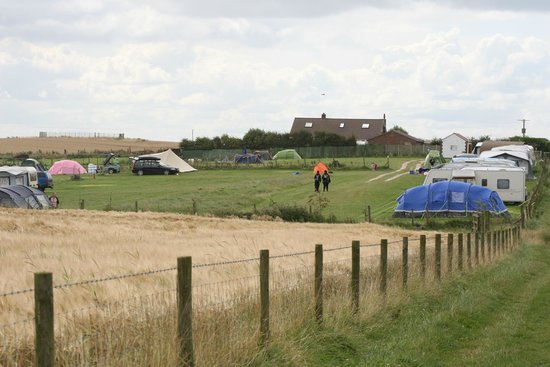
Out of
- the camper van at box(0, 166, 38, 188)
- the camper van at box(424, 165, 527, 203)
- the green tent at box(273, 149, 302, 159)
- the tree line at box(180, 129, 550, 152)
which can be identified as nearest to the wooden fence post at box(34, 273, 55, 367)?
the camper van at box(0, 166, 38, 188)

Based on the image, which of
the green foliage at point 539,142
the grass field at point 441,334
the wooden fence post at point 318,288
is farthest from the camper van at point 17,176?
the green foliage at point 539,142

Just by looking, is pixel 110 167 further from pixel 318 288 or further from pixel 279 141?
pixel 318 288

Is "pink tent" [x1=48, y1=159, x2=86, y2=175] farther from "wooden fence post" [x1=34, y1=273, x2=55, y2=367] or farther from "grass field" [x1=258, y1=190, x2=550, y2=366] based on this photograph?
"wooden fence post" [x1=34, y1=273, x2=55, y2=367]

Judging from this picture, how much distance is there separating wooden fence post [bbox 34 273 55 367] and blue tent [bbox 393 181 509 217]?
50.2 m

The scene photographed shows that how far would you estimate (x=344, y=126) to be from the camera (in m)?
168

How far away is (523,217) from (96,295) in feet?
124

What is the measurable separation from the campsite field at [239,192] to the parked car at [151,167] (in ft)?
6.39

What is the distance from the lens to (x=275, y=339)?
10773 mm

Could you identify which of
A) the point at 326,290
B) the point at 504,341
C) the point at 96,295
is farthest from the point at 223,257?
the point at 96,295

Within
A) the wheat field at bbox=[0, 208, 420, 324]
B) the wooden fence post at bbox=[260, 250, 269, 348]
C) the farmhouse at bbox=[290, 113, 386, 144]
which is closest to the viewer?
the wooden fence post at bbox=[260, 250, 269, 348]

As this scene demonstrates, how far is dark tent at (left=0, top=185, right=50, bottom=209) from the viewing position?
46219 millimetres

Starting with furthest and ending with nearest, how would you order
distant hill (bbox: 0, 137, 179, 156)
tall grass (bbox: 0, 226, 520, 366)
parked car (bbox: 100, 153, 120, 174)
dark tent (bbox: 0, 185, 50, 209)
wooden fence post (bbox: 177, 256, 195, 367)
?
distant hill (bbox: 0, 137, 179, 156) → parked car (bbox: 100, 153, 120, 174) → dark tent (bbox: 0, 185, 50, 209) → wooden fence post (bbox: 177, 256, 195, 367) → tall grass (bbox: 0, 226, 520, 366)

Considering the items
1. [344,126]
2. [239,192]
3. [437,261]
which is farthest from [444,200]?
[344,126]

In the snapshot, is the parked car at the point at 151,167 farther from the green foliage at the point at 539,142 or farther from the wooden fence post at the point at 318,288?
the wooden fence post at the point at 318,288
